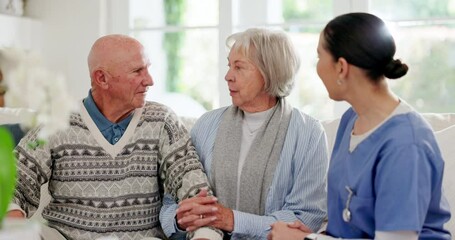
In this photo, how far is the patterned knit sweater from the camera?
96.3 inches

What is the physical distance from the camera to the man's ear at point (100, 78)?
8.24 ft

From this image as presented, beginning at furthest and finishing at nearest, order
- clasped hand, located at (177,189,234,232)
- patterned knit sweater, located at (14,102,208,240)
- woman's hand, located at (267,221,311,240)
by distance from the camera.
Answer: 1. patterned knit sweater, located at (14,102,208,240)
2. clasped hand, located at (177,189,234,232)
3. woman's hand, located at (267,221,311,240)

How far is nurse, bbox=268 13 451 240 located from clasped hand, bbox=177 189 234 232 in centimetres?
38

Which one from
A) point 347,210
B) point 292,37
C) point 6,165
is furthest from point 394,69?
point 292,37

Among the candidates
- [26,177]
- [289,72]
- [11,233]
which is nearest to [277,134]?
[289,72]

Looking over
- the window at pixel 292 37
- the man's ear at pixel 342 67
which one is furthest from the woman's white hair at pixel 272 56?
the window at pixel 292 37

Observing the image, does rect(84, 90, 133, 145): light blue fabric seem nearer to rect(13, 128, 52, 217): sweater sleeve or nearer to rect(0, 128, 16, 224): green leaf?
rect(13, 128, 52, 217): sweater sleeve

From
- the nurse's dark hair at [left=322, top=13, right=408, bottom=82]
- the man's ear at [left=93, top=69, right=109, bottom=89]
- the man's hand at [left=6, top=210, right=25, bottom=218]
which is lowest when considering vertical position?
the man's hand at [left=6, top=210, right=25, bottom=218]

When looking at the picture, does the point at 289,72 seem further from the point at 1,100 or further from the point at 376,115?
the point at 1,100

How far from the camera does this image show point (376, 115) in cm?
194

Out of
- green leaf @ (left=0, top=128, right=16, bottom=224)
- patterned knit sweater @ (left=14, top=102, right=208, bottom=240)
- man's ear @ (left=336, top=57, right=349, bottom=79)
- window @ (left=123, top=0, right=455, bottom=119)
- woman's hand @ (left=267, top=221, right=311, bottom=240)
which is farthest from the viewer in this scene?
window @ (left=123, top=0, right=455, bottom=119)

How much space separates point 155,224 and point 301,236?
0.55 meters

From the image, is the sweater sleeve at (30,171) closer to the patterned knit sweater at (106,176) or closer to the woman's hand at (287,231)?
the patterned knit sweater at (106,176)

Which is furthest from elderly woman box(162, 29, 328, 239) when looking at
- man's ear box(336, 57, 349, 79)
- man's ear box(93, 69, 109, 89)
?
man's ear box(336, 57, 349, 79)
